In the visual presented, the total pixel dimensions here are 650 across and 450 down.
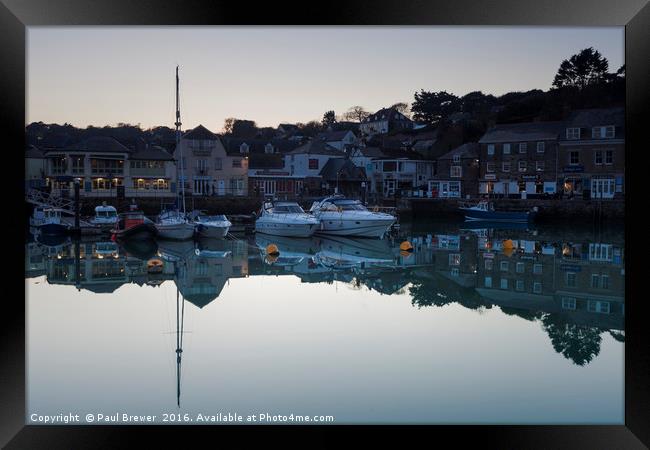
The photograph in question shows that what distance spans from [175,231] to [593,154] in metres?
28.6

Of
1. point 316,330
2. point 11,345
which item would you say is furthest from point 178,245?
point 11,345

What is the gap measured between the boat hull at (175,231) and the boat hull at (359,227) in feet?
19.9

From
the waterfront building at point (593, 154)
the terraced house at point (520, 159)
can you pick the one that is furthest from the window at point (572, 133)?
the terraced house at point (520, 159)

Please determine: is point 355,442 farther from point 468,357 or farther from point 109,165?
point 109,165

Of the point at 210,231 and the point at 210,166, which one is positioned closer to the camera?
the point at 210,231

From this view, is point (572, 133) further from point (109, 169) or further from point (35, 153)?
point (35, 153)

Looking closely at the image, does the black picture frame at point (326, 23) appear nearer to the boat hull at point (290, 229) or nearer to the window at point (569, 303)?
the window at point (569, 303)

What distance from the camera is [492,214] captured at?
126 ft

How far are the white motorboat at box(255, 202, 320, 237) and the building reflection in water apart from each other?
47cm

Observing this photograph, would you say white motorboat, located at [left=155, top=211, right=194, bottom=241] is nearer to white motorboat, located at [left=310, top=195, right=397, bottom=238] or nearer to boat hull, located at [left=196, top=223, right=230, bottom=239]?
boat hull, located at [left=196, top=223, right=230, bottom=239]

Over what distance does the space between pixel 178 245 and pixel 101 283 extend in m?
8.45

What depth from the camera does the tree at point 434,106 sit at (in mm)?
65062

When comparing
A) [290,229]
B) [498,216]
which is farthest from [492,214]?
[290,229]

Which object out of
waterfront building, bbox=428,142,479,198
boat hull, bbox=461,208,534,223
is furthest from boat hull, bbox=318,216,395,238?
waterfront building, bbox=428,142,479,198
